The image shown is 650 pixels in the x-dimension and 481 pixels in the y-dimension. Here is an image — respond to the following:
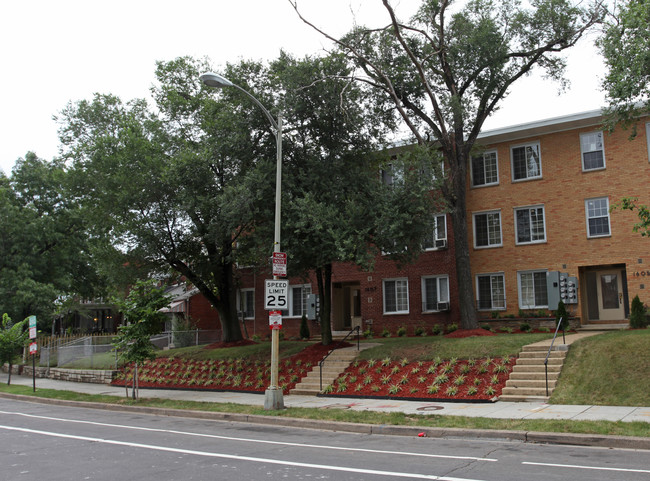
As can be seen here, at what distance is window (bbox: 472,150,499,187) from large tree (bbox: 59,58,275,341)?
1110cm

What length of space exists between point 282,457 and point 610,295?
66.9 ft

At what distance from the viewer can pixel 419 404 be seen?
14211 mm

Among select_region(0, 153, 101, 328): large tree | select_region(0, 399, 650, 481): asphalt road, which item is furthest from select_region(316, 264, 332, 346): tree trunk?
select_region(0, 153, 101, 328): large tree

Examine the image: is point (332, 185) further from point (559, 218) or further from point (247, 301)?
point (247, 301)

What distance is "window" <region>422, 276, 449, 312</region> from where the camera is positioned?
27.2 metres

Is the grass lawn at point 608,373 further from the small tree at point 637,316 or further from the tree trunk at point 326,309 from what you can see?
the tree trunk at point 326,309

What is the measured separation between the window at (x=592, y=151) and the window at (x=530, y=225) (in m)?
2.70

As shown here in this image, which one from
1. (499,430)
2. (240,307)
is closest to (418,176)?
(499,430)

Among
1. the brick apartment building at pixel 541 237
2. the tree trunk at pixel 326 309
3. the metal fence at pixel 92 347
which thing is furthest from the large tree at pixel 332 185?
the metal fence at pixel 92 347

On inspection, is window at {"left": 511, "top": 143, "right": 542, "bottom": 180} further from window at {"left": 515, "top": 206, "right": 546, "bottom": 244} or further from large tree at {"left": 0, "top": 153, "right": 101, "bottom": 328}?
large tree at {"left": 0, "top": 153, "right": 101, "bottom": 328}

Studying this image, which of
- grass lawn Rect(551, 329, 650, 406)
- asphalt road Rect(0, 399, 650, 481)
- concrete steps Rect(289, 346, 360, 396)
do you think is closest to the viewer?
asphalt road Rect(0, 399, 650, 481)

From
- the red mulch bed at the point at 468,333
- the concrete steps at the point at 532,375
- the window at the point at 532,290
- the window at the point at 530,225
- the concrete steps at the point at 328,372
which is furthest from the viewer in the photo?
the window at the point at 530,225

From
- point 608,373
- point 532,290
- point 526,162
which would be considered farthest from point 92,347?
point 608,373

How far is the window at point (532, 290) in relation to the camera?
2486 cm
